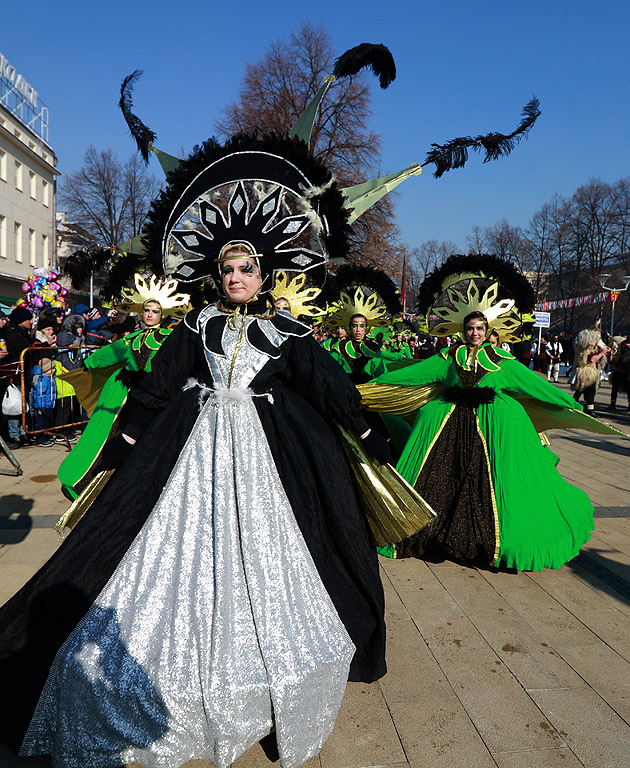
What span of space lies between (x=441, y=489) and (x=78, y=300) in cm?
3486

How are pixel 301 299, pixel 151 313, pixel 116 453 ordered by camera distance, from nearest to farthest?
pixel 116 453 < pixel 301 299 < pixel 151 313

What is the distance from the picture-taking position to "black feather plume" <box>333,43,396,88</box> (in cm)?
389

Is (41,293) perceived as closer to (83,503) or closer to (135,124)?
(135,124)

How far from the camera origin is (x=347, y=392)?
281cm

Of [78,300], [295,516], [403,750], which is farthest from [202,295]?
[78,300]

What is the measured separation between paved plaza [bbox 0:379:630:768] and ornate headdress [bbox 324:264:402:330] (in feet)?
15.6

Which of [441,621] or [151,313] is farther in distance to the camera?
[151,313]

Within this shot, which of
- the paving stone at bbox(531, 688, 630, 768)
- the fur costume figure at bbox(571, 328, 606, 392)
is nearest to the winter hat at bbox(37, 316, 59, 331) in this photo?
the paving stone at bbox(531, 688, 630, 768)

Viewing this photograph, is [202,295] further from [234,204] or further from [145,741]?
[145,741]

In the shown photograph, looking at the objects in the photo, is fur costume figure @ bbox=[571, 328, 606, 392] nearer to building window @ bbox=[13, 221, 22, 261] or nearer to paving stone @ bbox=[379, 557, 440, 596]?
paving stone @ bbox=[379, 557, 440, 596]

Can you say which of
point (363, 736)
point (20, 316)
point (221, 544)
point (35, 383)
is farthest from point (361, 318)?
point (363, 736)

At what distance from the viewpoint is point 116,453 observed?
2.69 m

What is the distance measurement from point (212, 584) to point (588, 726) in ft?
5.71

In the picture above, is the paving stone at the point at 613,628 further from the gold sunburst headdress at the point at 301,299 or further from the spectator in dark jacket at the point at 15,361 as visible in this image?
the spectator in dark jacket at the point at 15,361
